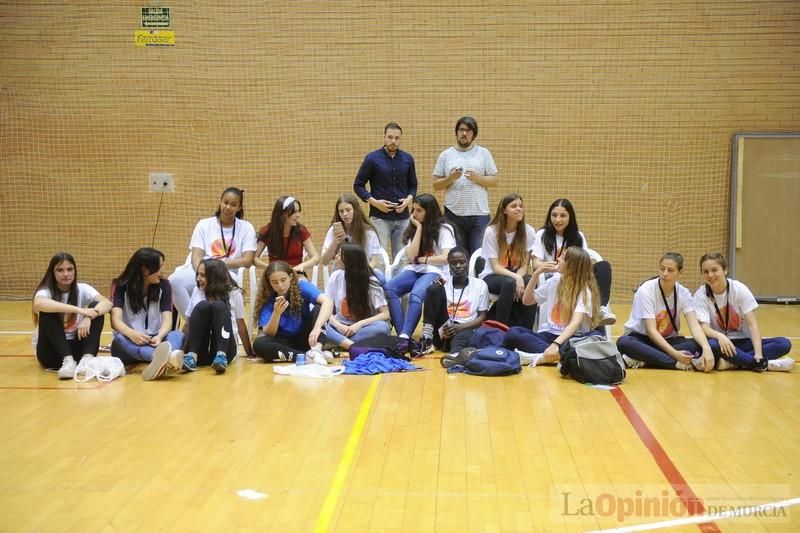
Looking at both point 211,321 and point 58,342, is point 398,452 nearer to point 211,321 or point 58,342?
point 211,321

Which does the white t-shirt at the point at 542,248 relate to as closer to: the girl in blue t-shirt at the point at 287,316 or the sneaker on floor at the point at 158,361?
the girl in blue t-shirt at the point at 287,316

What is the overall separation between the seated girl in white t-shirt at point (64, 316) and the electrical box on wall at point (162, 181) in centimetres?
414

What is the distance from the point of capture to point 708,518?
12.8 ft

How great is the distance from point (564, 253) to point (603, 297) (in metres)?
0.55

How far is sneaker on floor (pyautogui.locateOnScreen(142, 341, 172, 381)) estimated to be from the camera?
6605mm

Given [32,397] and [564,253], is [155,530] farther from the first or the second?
[564,253]

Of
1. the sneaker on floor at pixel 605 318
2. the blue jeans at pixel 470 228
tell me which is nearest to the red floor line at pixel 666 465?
the sneaker on floor at pixel 605 318

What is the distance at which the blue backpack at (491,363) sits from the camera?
6793mm

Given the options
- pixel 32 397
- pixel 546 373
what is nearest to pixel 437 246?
pixel 546 373

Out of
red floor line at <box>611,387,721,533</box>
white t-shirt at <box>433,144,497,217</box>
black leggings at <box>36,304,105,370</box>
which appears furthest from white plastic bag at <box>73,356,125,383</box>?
white t-shirt at <box>433,144,497,217</box>

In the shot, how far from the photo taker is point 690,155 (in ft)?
35.3

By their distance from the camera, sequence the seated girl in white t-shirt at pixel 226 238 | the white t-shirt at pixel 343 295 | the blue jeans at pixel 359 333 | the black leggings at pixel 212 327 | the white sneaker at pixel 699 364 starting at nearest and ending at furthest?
the white sneaker at pixel 699 364 → the black leggings at pixel 212 327 → the blue jeans at pixel 359 333 → the white t-shirt at pixel 343 295 → the seated girl in white t-shirt at pixel 226 238

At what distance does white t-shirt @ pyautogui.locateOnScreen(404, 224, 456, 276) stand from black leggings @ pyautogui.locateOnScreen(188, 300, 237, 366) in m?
1.86

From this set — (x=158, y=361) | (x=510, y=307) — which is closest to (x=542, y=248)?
(x=510, y=307)
